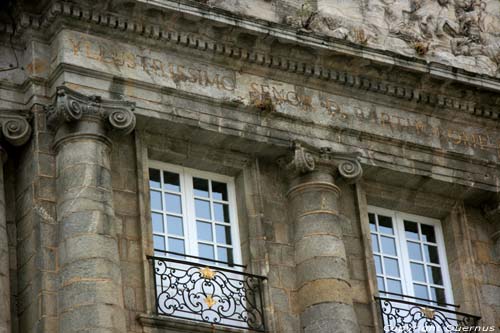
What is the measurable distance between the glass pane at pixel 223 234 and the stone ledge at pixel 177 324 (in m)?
1.40

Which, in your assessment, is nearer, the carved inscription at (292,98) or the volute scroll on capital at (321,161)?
the carved inscription at (292,98)

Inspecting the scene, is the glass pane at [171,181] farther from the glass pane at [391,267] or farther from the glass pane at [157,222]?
the glass pane at [391,267]

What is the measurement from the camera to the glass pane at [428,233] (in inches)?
861

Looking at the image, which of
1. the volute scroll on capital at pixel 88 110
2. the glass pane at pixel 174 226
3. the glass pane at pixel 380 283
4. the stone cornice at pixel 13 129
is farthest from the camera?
the glass pane at pixel 380 283

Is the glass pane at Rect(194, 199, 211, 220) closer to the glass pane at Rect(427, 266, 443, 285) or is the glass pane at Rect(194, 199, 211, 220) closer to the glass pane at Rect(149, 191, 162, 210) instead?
the glass pane at Rect(149, 191, 162, 210)

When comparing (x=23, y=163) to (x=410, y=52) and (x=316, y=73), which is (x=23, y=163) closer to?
(x=316, y=73)

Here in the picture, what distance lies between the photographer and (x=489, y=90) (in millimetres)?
22172

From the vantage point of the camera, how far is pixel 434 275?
21.6 meters

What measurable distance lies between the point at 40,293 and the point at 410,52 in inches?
260

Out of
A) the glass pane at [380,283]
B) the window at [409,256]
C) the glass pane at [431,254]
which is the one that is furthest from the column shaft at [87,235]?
the glass pane at [431,254]

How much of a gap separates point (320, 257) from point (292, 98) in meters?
2.21

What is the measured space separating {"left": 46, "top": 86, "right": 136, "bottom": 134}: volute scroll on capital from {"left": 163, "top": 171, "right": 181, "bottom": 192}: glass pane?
97 cm

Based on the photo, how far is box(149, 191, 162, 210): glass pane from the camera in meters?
19.9

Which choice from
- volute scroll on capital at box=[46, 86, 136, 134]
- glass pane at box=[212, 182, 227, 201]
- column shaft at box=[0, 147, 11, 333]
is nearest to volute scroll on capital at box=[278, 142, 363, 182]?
glass pane at box=[212, 182, 227, 201]
